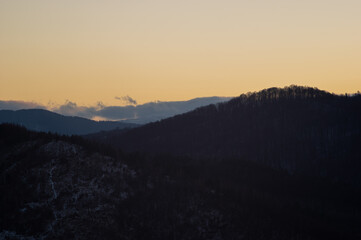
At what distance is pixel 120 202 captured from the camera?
428 feet

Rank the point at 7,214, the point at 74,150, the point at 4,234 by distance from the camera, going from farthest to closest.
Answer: the point at 74,150, the point at 7,214, the point at 4,234

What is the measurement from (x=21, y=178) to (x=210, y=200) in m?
62.0

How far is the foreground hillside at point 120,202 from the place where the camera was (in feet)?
385

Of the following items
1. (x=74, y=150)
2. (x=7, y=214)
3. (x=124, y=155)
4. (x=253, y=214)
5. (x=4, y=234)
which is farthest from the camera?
(x=124, y=155)

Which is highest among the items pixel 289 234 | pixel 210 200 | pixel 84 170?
pixel 84 170

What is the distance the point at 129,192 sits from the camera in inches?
5369

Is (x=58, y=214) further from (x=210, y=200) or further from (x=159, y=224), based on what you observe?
(x=210, y=200)

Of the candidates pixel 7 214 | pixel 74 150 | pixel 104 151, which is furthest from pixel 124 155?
pixel 7 214

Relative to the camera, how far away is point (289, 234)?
4909 inches

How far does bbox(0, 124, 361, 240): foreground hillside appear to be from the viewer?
117 metres

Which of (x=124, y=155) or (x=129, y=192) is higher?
(x=124, y=155)

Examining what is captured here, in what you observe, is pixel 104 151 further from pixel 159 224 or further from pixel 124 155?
pixel 159 224

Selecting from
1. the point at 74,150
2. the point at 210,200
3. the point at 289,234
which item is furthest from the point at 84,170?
the point at 289,234

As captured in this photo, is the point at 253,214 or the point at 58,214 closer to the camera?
the point at 58,214
